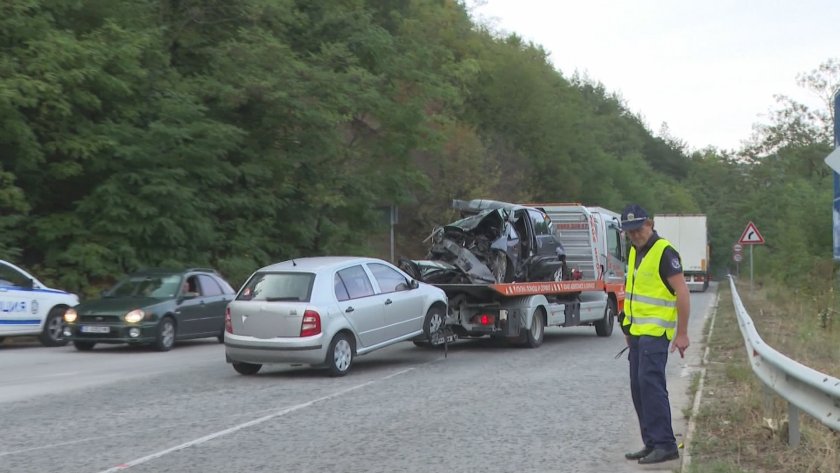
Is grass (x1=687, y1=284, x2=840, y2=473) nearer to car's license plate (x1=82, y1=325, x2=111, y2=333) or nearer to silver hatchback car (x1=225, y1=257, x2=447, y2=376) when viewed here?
silver hatchback car (x1=225, y1=257, x2=447, y2=376)

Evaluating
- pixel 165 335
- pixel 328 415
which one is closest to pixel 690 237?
pixel 165 335

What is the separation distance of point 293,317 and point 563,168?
196ft

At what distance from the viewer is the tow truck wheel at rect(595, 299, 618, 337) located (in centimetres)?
2294

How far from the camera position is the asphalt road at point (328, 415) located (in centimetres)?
842

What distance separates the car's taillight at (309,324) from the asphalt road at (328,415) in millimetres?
651

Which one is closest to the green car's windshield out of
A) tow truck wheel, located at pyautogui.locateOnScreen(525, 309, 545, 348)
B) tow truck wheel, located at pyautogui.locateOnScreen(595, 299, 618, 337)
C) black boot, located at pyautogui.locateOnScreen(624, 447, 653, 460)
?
tow truck wheel, located at pyautogui.locateOnScreen(525, 309, 545, 348)

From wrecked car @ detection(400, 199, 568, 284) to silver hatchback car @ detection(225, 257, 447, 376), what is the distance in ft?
9.22

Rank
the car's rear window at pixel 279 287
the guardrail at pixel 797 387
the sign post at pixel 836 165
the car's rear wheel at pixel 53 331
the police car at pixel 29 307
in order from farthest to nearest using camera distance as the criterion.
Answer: the car's rear wheel at pixel 53 331 → the police car at pixel 29 307 → the car's rear window at pixel 279 287 → the sign post at pixel 836 165 → the guardrail at pixel 797 387

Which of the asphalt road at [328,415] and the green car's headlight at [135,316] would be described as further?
the green car's headlight at [135,316]

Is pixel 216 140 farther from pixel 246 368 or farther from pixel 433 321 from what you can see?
pixel 246 368

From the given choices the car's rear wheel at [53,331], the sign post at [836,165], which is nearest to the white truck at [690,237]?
the car's rear wheel at [53,331]

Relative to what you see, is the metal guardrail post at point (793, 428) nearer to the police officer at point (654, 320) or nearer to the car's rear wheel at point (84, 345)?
the police officer at point (654, 320)

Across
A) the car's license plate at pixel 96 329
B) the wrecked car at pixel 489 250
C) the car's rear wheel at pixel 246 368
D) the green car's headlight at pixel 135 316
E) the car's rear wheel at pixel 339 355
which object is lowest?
the car's rear wheel at pixel 246 368

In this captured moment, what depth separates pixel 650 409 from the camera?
7863 millimetres
